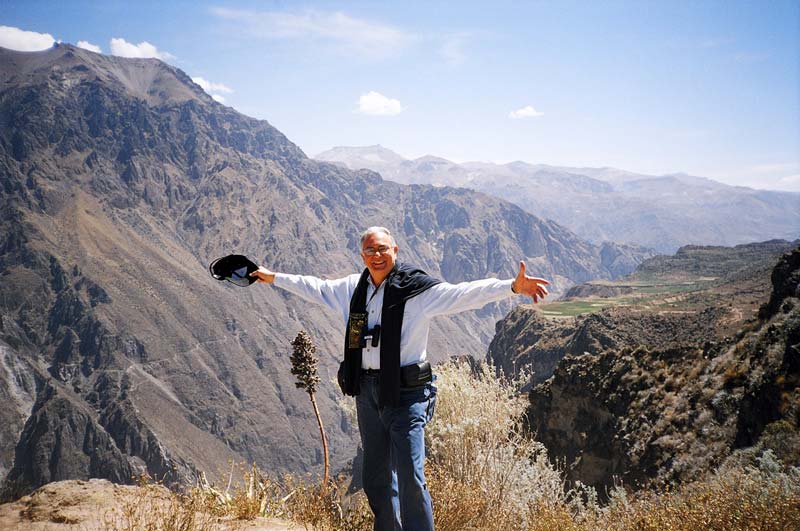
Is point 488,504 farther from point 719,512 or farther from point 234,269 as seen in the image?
point 234,269

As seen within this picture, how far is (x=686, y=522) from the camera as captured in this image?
11.5 feet

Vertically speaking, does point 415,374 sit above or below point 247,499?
above

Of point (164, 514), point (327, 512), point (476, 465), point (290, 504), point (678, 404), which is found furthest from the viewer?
point (678, 404)

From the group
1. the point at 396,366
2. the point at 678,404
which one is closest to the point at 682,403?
the point at 678,404

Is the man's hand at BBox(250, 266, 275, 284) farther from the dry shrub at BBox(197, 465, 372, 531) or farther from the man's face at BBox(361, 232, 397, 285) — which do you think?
the dry shrub at BBox(197, 465, 372, 531)

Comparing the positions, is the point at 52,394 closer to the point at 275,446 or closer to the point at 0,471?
the point at 0,471

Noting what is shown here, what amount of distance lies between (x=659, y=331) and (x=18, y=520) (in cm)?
4429

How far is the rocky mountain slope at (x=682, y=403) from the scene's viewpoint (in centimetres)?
850

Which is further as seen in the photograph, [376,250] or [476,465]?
[476,465]

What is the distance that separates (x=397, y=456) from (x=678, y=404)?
1111cm

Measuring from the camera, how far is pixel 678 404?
484 inches

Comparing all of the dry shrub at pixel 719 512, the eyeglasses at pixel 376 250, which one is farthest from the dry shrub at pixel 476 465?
the eyeglasses at pixel 376 250

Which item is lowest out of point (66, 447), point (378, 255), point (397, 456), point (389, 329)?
point (66, 447)

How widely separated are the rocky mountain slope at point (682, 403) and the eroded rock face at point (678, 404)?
0.03 metres
